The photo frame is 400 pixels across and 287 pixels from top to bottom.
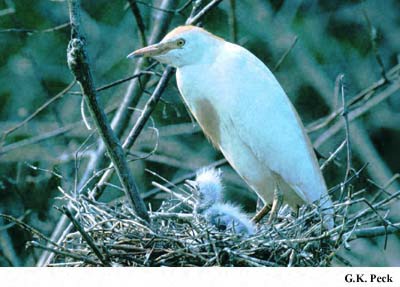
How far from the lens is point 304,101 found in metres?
4.16

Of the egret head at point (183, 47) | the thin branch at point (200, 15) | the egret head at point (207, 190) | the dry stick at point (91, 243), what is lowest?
the egret head at point (207, 190)

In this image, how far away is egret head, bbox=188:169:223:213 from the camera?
8.24ft

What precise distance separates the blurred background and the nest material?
128cm

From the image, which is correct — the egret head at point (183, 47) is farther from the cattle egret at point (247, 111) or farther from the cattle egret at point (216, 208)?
the cattle egret at point (216, 208)

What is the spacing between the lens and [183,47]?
8.73 feet

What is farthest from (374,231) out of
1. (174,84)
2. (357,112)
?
(174,84)

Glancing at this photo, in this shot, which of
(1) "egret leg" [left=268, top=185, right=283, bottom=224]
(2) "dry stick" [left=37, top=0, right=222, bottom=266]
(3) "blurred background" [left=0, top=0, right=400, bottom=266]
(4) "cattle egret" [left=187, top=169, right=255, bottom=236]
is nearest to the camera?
(4) "cattle egret" [left=187, top=169, right=255, bottom=236]

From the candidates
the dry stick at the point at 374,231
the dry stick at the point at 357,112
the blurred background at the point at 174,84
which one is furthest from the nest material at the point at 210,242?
the blurred background at the point at 174,84

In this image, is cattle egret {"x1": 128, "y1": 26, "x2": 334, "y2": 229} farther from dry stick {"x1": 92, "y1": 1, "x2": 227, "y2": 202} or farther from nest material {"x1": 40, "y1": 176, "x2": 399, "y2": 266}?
nest material {"x1": 40, "y1": 176, "x2": 399, "y2": 266}

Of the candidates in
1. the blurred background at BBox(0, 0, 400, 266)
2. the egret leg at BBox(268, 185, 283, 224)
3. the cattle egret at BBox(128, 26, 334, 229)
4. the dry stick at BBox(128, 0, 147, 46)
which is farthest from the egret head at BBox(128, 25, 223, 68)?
the blurred background at BBox(0, 0, 400, 266)

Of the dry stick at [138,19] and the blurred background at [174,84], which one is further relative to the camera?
the blurred background at [174,84]

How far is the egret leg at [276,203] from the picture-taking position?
2.62m

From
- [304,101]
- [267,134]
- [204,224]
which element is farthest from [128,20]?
[204,224]

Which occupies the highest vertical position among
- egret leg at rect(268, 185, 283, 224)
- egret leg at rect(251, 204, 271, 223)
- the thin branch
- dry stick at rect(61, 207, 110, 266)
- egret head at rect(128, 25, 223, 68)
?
the thin branch
